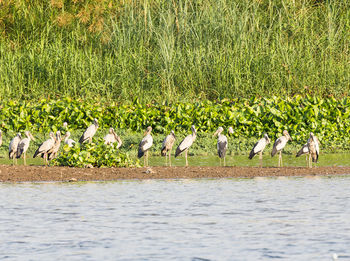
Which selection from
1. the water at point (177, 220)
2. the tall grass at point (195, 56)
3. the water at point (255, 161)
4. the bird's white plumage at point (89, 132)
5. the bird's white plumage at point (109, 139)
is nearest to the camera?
the water at point (177, 220)

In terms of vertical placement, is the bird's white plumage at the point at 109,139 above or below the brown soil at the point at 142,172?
above

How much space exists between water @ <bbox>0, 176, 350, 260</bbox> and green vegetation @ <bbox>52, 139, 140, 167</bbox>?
2271mm

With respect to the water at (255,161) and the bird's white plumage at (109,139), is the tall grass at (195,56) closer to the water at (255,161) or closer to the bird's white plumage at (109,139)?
the water at (255,161)

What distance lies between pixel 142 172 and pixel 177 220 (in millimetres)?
6449

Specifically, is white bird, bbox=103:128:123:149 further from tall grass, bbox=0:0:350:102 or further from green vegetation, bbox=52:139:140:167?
tall grass, bbox=0:0:350:102

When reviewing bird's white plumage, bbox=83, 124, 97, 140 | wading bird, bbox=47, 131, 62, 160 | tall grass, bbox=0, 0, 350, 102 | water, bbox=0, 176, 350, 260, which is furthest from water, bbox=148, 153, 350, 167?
water, bbox=0, 176, 350, 260

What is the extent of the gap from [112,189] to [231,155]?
718 cm

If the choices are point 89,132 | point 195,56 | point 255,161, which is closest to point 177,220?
point 255,161

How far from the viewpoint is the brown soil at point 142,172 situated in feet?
57.9

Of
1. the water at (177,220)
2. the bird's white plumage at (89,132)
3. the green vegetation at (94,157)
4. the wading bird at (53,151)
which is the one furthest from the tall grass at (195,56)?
the water at (177,220)

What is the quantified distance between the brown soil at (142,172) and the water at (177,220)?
2.82ft

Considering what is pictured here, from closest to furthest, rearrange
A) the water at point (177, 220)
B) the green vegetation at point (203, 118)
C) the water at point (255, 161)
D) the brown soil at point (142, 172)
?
1. the water at point (177, 220)
2. the brown soil at point (142, 172)
3. the water at point (255, 161)
4. the green vegetation at point (203, 118)

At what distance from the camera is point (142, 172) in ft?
60.3

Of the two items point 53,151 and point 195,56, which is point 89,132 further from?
point 195,56
